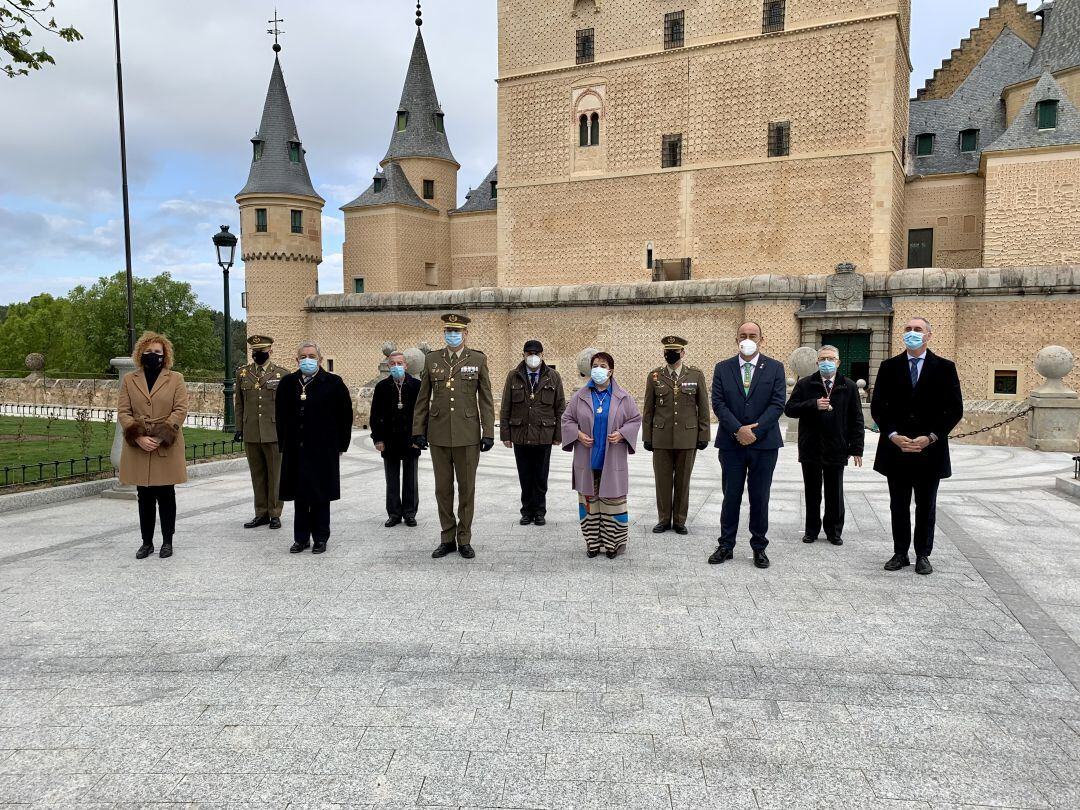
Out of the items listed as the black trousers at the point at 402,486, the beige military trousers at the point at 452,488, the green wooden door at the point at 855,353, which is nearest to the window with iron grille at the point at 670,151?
the green wooden door at the point at 855,353

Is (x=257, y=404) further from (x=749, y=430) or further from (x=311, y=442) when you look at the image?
(x=749, y=430)

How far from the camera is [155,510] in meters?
6.55

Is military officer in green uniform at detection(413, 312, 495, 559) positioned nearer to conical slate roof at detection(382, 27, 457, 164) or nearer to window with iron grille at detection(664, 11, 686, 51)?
window with iron grille at detection(664, 11, 686, 51)

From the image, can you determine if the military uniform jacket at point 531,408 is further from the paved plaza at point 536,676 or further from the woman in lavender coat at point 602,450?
the paved plaza at point 536,676

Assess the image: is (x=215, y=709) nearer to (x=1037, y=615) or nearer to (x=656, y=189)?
(x=1037, y=615)

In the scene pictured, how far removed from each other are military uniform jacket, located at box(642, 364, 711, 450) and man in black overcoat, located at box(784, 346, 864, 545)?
0.83 metres

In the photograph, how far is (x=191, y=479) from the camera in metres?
11.2

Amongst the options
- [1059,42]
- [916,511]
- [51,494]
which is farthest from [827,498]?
[1059,42]

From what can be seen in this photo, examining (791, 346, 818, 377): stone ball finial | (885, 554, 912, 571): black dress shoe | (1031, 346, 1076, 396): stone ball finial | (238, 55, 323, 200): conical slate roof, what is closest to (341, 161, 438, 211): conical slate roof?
(238, 55, 323, 200): conical slate roof

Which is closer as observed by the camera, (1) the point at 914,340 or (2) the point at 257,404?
(1) the point at 914,340

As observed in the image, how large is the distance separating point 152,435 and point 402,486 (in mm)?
2466

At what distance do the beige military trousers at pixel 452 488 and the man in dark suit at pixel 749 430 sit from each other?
212cm

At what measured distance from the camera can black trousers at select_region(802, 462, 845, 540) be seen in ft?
23.0

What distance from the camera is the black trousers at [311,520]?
Answer: 261 inches
